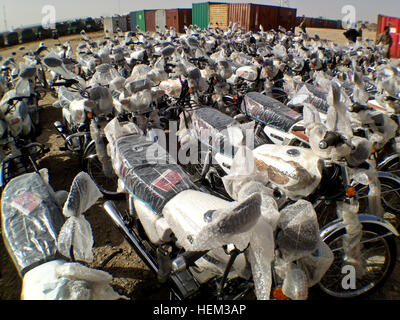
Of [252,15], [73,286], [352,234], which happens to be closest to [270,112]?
[352,234]

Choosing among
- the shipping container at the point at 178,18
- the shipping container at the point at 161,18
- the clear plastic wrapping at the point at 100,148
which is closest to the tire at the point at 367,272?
the clear plastic wrapping at the point at 100,148

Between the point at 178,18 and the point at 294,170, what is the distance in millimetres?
28772

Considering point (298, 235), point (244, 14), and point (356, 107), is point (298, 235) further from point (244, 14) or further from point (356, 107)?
point (244, 14)

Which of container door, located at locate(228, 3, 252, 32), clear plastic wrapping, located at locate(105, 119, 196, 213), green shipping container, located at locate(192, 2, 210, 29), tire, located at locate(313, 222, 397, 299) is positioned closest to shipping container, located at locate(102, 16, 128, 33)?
green shipping container, located at locate(192, 2, 210, 29)

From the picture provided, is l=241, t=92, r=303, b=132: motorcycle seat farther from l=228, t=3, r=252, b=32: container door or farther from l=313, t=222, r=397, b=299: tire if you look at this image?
l=228, t=3, r=252, b=32: container door

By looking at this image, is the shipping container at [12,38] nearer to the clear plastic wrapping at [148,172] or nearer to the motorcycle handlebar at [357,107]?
the clear plastic wrapping at [148,172]

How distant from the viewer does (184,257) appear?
131 centimetres

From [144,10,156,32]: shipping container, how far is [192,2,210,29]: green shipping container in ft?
17.8

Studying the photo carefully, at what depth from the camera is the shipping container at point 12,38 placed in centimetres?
2122

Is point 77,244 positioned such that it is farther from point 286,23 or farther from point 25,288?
point 286,23

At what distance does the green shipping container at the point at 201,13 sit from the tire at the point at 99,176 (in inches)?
983

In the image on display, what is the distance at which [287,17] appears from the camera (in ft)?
81.4

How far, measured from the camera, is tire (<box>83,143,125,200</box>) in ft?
11.1
